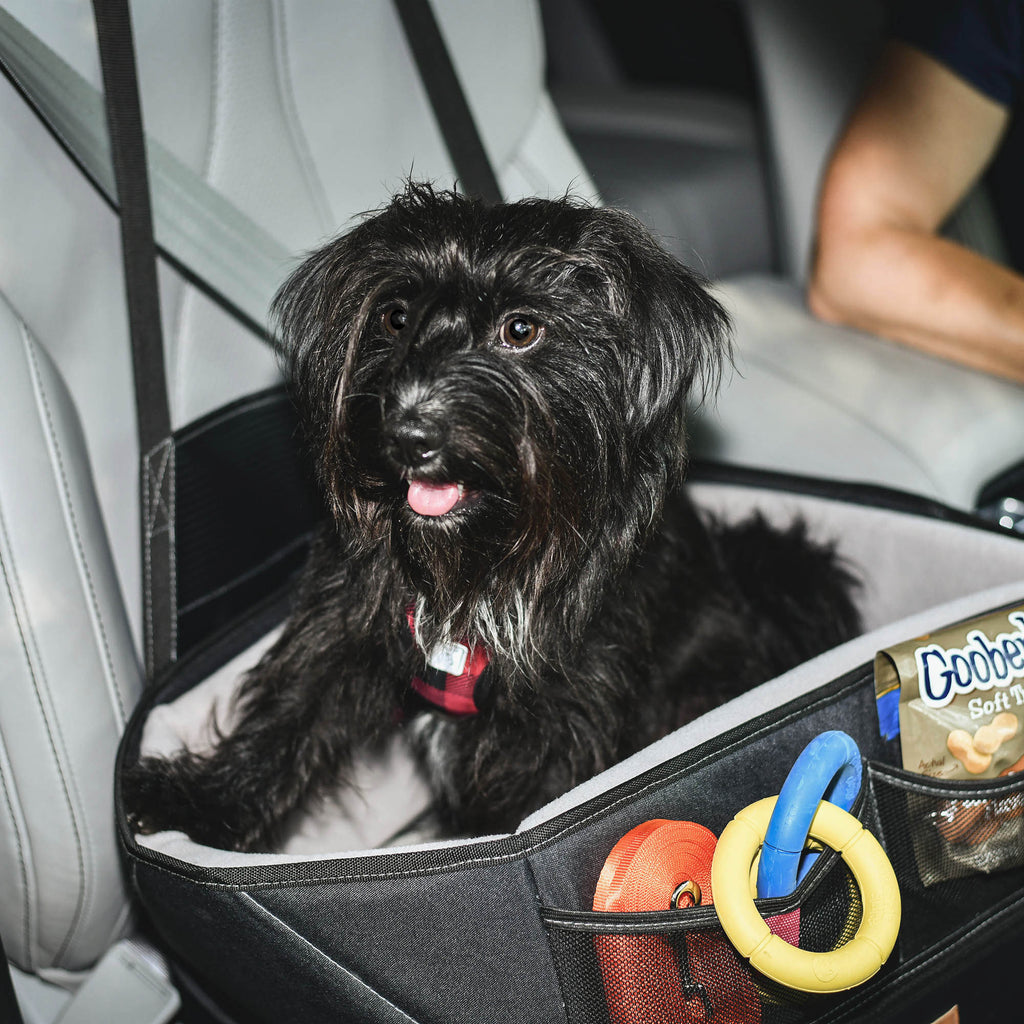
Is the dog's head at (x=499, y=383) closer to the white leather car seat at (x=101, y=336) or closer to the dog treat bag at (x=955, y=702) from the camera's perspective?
the white leather car seat at (x=101, y=336)

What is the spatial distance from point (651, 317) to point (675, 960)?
0.82m

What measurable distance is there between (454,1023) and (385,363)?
829mm

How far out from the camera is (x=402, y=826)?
211 cm

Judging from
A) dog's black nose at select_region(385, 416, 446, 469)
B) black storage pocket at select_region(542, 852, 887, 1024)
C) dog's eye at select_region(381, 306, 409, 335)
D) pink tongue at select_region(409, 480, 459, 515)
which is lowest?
black storage pocket at select_region(542, 852, 887, 1024)

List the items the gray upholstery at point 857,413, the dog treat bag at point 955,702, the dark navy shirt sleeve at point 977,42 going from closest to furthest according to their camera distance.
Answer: the dog treat bag at point 955,702 < the gray upholstery at point 857,413 < the dark navy shirt sleeve at point 977,42

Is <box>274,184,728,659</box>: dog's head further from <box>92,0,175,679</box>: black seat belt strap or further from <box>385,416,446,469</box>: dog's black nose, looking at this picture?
<box>92,0,175,679</box>: black seat belt strap

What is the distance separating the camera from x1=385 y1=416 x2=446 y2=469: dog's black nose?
1.33 meters

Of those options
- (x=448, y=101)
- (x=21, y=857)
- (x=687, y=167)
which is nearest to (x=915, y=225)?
(x=687, y=167)

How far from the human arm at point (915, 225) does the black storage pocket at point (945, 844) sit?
1.15m

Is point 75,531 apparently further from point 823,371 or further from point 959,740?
point 823,371

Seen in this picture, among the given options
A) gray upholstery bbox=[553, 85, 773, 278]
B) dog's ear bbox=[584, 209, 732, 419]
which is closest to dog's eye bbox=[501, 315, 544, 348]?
dog's ear bbox=[584, 209, 732, 419]

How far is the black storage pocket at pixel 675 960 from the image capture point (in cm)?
122

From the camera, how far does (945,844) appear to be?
1.42 metres

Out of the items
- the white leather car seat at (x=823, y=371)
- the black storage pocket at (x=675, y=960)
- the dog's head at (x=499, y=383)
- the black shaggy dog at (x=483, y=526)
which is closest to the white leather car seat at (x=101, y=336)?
the black shaggy dog at (x=483, y=526)
